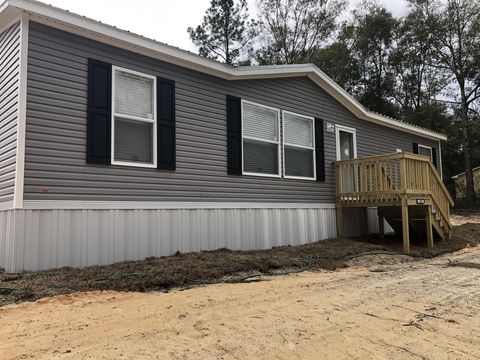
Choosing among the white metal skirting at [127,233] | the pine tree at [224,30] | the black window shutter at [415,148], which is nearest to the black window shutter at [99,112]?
the white metal skirting at [127,233]

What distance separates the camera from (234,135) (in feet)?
28.0

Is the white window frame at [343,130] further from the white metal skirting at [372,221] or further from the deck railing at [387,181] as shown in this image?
the white metal skirting at [372,221]

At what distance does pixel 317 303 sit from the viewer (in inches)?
181

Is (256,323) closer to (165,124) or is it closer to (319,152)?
(165,124)

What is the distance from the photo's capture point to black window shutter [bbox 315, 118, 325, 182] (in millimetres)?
10344

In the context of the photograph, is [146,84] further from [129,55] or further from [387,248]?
[387,248]

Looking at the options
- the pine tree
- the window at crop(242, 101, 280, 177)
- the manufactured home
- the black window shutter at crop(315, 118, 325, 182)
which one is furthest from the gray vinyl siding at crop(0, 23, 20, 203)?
the pine tree

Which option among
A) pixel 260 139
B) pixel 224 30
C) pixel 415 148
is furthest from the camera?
pixel 224 30

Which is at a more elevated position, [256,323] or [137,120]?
[137,120]

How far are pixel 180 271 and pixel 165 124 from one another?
8.93 ft

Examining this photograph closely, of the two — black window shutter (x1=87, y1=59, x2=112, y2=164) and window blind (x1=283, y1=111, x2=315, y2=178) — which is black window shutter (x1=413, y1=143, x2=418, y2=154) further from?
black window shutter (x1=87, y1=59, x2=112, y2=164)

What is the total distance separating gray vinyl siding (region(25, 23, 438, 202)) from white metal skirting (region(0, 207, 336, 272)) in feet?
0.90

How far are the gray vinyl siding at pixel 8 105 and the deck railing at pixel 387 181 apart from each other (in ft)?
23.2

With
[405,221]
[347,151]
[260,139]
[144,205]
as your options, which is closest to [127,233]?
[144,205]
